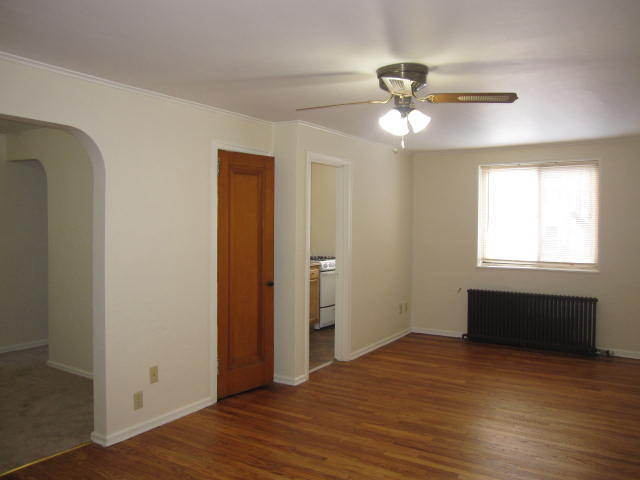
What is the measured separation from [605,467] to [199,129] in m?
3.66

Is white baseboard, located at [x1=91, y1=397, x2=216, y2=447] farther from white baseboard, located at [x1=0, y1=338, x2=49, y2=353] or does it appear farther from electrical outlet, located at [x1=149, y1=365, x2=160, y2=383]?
white baseboard, located at [x1=0, y1=338, x2=49, y2=353]

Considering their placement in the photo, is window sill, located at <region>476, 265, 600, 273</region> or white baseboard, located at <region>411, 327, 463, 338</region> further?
white baseboard, located at <region>411, 327, 463, 338</region>

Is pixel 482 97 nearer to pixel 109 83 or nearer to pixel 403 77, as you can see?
pixel 403 77

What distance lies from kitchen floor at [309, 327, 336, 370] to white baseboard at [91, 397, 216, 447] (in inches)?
56.2

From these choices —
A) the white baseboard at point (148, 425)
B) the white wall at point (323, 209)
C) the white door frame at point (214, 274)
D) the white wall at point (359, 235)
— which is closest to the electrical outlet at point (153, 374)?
the white baseboard at point (148, 425)

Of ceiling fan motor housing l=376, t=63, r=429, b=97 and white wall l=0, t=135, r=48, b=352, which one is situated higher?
ceiling fan motor housing l=376, t=63, r=429, b=97

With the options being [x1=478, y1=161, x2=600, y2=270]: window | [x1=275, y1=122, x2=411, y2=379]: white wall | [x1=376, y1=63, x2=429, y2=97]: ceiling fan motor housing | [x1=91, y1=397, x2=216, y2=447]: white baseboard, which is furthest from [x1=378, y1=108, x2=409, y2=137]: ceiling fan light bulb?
[x1=478, y1=161, x2=600, y2=270]: window

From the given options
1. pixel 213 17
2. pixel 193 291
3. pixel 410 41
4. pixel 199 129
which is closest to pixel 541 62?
pixel 410 41

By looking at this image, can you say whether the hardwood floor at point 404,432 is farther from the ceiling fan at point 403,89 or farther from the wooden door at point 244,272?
the ceiling fan at point 403,89

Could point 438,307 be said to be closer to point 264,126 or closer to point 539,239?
point 539,239

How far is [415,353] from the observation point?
5.94 m

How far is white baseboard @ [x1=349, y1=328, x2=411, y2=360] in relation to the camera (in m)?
5.70

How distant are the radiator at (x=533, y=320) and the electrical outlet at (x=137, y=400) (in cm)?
435

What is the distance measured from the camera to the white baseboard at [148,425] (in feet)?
11.2
